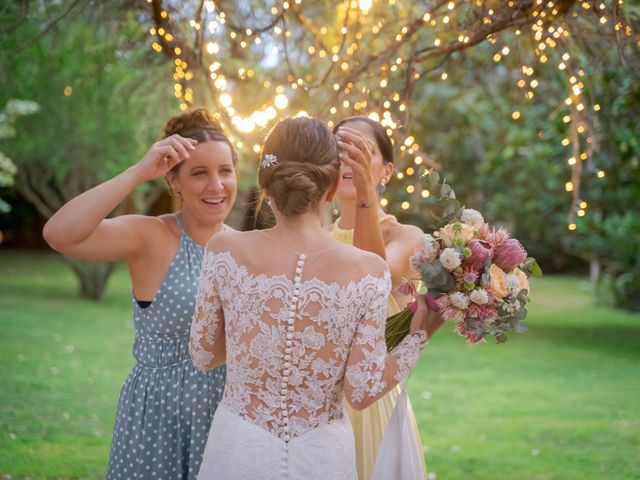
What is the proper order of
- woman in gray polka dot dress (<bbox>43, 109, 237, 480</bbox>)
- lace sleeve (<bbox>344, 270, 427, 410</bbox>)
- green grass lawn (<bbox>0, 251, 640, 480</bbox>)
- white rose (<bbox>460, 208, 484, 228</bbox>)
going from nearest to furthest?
1. lace sleeve (<bbox>344, 270, 427, 410</bbox>)
2. white rose (<bbox>460, 208, 484, 228</bbox>)
3. woman in gray polka dot dress (<bbox>43, 109, 237, 480</bbox>)
4. green grass lawn (<bbox>0, 251, 640, 480</bbox>)

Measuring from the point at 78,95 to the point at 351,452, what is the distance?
13.6 meters

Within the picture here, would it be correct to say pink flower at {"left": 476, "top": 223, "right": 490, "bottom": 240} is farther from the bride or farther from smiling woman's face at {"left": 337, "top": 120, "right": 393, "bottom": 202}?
smiling woman's face at {"left": 337, "top": 120, "right": 393, "bottom": 202}

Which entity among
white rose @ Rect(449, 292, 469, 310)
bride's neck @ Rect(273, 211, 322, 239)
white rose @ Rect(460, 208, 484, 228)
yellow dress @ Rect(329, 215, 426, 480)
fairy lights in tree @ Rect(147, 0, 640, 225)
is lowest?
yellow dress @ Rect(329, 215, 426, 480)

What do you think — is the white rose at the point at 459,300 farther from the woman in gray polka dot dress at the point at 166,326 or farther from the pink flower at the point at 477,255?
the woman in gray polka dot dress at the point at 166,326

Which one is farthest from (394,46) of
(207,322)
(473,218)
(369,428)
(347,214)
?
(207,322)

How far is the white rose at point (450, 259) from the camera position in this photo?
8.46 feet

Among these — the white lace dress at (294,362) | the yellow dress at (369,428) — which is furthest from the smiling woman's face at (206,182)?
the yellow dress at (369,428)

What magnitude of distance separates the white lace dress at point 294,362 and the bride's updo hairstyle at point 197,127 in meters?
0.82

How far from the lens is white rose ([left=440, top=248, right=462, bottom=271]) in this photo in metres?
2.58

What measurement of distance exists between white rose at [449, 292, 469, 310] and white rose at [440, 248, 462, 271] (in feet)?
0.26

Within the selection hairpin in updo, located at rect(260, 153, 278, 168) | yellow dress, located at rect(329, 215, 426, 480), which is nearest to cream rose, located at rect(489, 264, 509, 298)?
hairpin in updo, located at rect(260, 153, 278, 168)

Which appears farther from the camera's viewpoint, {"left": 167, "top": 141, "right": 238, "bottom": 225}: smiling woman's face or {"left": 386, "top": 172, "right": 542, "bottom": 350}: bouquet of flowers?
{"left": 167, "top": 141, "right": 238, "bottom": 225}: smiling woman's face

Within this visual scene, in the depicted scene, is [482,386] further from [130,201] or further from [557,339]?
[130,201]

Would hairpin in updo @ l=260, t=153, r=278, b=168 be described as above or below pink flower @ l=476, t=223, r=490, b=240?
above
